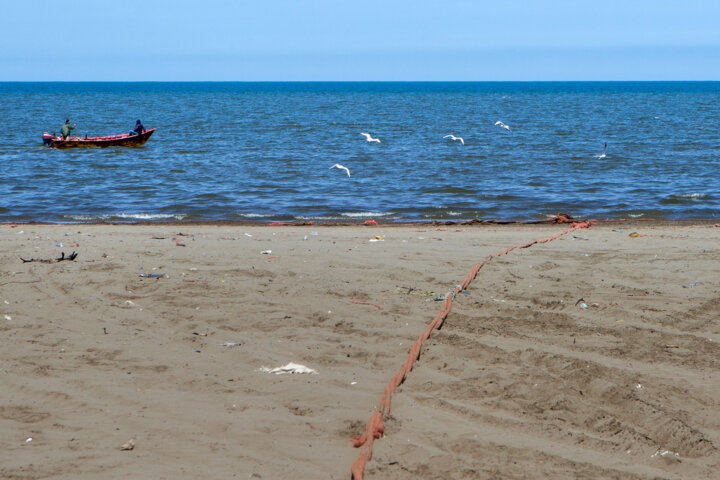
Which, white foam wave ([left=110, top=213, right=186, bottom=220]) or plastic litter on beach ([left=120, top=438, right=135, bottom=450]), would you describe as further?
white foam wave ([left=110, top=213, right=186, bottom=220])

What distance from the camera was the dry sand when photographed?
3.88 m

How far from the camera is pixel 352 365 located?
203 inches

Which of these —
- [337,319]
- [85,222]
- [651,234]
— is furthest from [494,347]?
[85,222]

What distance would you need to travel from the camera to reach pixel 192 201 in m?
17.5

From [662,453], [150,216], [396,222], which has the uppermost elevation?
[662,453]

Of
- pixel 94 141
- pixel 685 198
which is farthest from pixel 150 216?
pixel 94 141

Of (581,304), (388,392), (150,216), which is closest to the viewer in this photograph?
(388,392)

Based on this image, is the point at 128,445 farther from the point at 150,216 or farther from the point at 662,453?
the point at 150,216

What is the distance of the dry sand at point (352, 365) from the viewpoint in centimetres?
388

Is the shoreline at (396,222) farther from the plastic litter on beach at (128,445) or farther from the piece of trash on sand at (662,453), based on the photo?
the plastic litter on beach at (128,445)

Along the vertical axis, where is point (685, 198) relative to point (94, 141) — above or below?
below

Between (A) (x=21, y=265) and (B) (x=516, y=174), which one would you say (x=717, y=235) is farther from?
(B) (x=516, y=174)

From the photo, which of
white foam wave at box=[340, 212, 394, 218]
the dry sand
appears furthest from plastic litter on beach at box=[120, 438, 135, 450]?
white foam wave at box=[340, 212, 394, 218]

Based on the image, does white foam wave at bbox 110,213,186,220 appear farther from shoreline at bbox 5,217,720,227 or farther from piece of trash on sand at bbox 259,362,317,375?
piece of trash on sand at bbox 259,362,317,375
